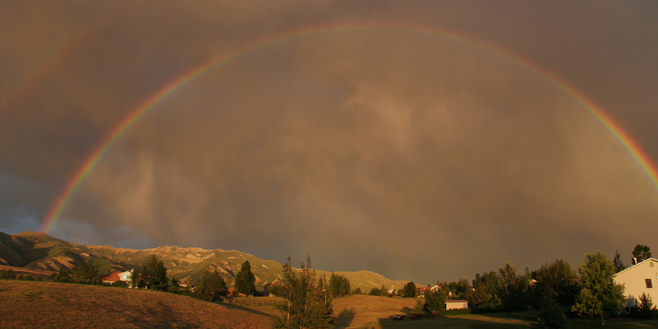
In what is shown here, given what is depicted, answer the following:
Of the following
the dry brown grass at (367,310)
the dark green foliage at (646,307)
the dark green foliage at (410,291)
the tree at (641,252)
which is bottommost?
the dry brown grass at (367,310)

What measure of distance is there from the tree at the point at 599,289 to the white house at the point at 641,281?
15199 mm

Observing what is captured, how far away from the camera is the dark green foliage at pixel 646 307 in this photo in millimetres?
49588

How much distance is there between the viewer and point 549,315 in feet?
107

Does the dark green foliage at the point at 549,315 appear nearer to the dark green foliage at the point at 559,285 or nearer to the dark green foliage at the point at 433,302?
the dark green foliage at the point at 559,285

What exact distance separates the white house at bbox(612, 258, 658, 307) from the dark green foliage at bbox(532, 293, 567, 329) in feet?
111

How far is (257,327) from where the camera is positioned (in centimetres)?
5528

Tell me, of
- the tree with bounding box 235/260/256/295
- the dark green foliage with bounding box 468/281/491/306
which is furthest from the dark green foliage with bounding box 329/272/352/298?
the dark green foliage with bounding box 468/281/491/306

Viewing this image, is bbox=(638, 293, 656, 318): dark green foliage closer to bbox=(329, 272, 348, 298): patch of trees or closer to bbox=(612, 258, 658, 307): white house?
bbox=(612, 258, 658, 307): white house

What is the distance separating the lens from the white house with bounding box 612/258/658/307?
5569 centimetres

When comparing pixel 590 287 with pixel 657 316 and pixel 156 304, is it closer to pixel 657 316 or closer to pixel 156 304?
pixel 657 316

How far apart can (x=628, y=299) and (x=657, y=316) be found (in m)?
7.21

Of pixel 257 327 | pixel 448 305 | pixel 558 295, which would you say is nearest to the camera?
pixel 257 327

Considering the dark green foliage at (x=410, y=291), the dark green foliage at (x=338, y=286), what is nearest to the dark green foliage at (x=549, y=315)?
the dark green foliage at (x=338, y=286)

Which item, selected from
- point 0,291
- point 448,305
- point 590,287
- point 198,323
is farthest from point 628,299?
point 0,291
